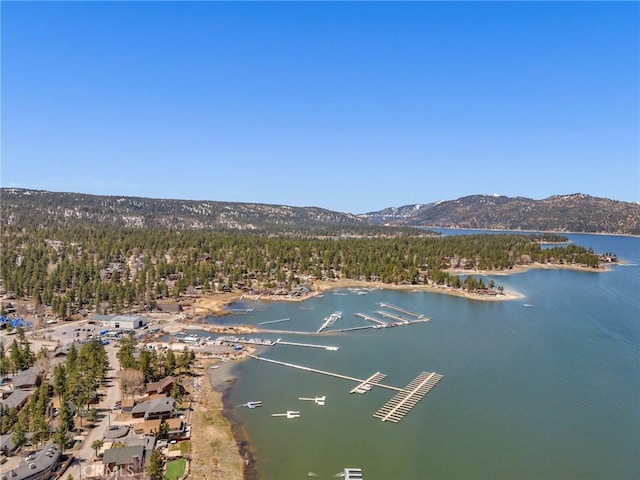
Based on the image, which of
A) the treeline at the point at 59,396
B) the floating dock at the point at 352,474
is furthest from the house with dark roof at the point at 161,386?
the floating dock at the point at 352,474

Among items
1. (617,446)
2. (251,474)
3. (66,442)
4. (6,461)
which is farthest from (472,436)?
(6,461)

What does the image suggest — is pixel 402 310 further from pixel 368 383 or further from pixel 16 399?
pixel 16 399

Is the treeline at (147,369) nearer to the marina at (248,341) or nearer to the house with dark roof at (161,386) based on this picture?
the house with dark roof at (161,386)

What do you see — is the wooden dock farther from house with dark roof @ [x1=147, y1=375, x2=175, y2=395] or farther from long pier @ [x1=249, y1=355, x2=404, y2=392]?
house with dark roof @ [x1=147, y1=375, x2=175, y2=395]

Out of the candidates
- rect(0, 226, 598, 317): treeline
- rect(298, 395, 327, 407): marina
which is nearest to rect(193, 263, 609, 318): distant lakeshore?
rect(0, 226, 598, 317): treeline

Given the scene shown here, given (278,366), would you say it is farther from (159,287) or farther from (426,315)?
(159,287)

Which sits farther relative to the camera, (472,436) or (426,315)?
(426,315)
